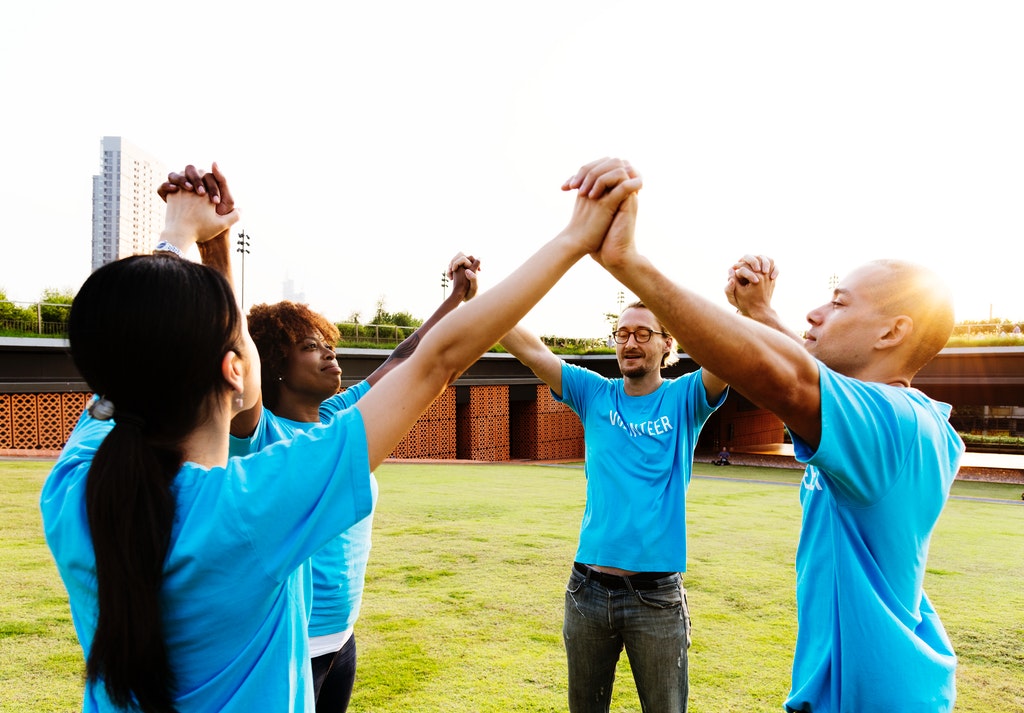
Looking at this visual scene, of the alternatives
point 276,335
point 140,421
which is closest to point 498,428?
point 276,335

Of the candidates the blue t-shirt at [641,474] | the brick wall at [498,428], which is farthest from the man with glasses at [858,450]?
the brick wall at [498,428]

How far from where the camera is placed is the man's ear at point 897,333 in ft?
5.60

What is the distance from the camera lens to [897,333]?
1.72 meters

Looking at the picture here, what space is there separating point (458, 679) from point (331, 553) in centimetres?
242

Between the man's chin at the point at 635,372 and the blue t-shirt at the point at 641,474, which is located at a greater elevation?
the man's chin at the point at 635,372

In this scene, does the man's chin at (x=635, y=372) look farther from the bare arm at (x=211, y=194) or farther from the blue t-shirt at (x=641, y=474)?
the bare arm at (x=211, y=194)

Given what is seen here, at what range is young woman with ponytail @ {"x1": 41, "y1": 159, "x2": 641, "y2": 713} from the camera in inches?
41.8

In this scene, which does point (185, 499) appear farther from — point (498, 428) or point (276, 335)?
point (498, 428)

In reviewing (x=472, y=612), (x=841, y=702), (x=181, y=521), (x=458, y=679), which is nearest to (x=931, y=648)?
(x=841, y=702)

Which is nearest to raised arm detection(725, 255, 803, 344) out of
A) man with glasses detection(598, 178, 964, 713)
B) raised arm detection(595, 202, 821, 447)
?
man with glasses detection(598, 178, 964, 713)

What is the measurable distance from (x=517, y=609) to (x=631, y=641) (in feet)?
10.8

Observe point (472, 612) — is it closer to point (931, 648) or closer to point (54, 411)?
point (931, 648)

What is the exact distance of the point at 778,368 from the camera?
1.37 metres

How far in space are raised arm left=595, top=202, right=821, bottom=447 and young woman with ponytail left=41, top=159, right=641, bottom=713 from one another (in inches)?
19.0
